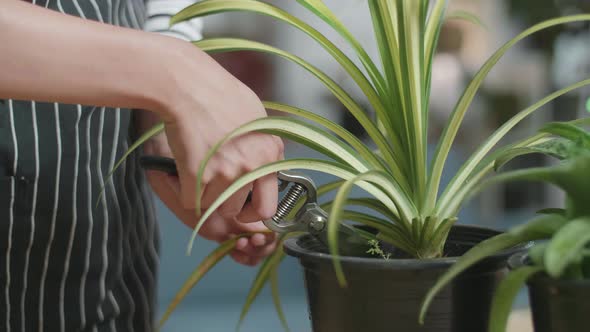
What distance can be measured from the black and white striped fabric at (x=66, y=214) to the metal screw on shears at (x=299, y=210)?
31 cm

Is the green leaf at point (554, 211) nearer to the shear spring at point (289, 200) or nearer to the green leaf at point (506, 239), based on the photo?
the green leaf at point (506, 239)

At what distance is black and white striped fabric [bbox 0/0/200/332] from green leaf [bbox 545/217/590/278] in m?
0.58

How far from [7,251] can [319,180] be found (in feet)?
4.19

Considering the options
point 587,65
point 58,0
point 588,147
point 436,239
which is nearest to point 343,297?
point 436,239

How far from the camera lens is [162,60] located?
0.52 metres

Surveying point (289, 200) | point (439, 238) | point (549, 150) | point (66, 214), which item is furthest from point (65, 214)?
point (549, 150)

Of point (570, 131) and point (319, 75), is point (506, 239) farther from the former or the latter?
point (319, 75)

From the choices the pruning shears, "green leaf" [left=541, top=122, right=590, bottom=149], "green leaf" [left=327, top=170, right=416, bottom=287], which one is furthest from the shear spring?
"green leaf" [left=541, top=122, right=590, bottom=149]

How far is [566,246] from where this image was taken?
1.23 feet

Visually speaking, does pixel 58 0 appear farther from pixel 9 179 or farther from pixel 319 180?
pixel 319 180

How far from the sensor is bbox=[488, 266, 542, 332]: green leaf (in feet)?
1.33

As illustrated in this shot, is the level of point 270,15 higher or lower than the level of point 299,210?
higher

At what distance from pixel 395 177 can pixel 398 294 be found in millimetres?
123

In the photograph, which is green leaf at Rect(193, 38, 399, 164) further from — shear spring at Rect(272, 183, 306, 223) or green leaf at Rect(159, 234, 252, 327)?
green leaf at Rect(159, 234, 252, 327)
